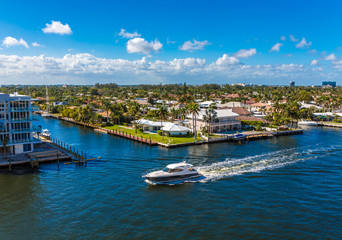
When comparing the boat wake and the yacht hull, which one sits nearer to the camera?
the yacht hull

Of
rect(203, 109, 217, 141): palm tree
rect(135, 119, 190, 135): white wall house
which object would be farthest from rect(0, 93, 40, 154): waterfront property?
rect(203, 109, 217, 141): palm tree

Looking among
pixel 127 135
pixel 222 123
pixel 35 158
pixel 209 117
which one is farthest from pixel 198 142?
pixel 35 158

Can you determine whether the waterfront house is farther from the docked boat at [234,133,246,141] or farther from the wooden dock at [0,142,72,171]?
the wooden dock at [0,142,72,171]

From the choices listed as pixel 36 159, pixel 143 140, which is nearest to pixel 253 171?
pixel 143 140

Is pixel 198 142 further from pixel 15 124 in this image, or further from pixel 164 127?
pixel 15 124

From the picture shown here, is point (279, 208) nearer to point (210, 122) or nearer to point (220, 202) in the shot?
point (220, 202)
